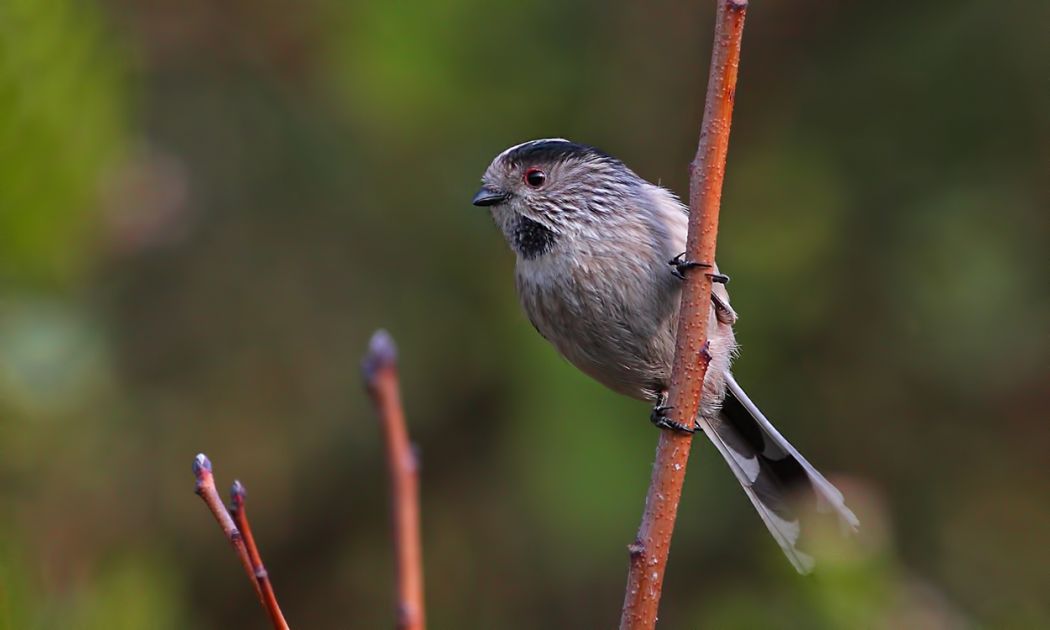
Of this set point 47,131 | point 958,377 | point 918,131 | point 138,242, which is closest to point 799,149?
point 918,131

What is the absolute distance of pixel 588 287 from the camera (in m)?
3.29

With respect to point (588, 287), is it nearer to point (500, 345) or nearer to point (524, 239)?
point (524, 239)

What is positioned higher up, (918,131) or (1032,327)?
(918,131)

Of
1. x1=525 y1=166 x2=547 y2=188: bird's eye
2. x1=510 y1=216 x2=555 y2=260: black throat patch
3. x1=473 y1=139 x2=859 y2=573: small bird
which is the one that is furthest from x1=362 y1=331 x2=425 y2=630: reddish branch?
x1=525 y1=166 x2=547 y2=188: bird's eye

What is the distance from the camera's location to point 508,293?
4672 mm

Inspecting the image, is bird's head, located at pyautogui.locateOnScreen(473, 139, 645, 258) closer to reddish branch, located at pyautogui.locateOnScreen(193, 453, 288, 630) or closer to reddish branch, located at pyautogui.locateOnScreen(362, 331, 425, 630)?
reddish branch, located at pyautogui.locateOnScreen(193, 453, 288, 630)

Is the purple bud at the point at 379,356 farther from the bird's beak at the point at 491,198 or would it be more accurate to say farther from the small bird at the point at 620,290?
the bird's beak at the point at 491,198

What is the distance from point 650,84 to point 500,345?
111 cm

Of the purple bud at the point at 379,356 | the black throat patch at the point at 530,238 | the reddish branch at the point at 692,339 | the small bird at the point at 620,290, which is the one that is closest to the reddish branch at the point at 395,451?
the purple bud at the point at 379,356

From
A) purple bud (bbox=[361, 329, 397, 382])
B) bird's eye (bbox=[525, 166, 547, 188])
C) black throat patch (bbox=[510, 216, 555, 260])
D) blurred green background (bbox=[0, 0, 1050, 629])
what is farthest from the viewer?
blurred green background (bbox=[0, 0, 1050, 629])

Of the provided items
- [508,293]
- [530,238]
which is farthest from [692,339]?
[508,293]

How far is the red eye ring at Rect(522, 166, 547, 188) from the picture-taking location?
356 centimetres

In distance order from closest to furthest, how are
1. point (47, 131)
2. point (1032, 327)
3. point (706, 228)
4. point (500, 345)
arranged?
point (47, 131), point (706, 228), point (1032, 327), point (500, 345)

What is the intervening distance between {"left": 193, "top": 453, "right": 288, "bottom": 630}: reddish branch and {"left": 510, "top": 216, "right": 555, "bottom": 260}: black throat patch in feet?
6.65
